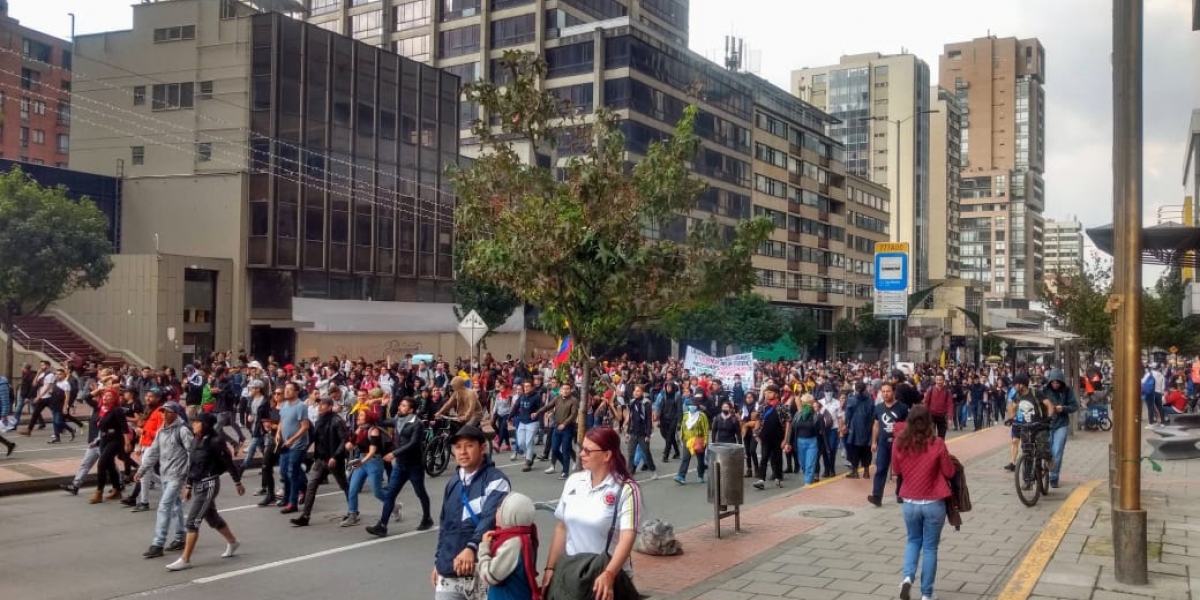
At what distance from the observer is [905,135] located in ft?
357

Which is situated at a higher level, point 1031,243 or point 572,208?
point 1031,243

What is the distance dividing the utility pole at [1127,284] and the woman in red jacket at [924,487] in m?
1.64

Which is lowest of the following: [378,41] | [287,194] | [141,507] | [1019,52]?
[141,507]

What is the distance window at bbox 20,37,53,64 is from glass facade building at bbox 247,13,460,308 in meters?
38.6

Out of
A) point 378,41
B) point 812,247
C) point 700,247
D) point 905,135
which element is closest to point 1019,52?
point 905,135

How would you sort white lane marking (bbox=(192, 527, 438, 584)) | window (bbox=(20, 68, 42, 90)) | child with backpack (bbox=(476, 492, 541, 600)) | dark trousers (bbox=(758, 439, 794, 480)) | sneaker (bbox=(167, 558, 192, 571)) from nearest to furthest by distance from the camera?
child with backpack (bbox=(476, 492, 541, 600))
white lane marking (bbox=(192, 527, 438, 584))
sneaker (bbox=(167, 558, 192, 571))
dark trousers (bbox=(758, 439, 794, 480))
window (bbox=(20, 68, 42, 90))

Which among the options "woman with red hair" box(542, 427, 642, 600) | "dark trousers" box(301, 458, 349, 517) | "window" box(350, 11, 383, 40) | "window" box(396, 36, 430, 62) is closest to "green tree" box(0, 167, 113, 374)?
"dark trousers" box(301, 458, 349, 517)

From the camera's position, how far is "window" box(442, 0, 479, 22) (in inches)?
2426

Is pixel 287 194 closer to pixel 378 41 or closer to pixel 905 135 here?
pixel 378 41

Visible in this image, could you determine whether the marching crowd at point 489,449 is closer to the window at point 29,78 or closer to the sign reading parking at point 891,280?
the sign reading parking at point 891,280

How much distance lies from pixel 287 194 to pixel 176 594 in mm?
33870

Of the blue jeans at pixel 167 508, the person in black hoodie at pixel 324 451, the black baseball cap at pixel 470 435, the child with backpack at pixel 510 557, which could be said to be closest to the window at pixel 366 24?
the person in black hoodie at pixel 324 451

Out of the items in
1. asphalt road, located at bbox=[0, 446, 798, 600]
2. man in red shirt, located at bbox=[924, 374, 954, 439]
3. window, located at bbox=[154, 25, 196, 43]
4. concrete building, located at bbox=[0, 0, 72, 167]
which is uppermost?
concrete building, located at bbox=[0, 0, 72, 167]

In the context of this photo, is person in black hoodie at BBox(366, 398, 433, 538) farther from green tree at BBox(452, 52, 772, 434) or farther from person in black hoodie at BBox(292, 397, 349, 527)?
green tree at BBox(452, 52, 772, 434)
